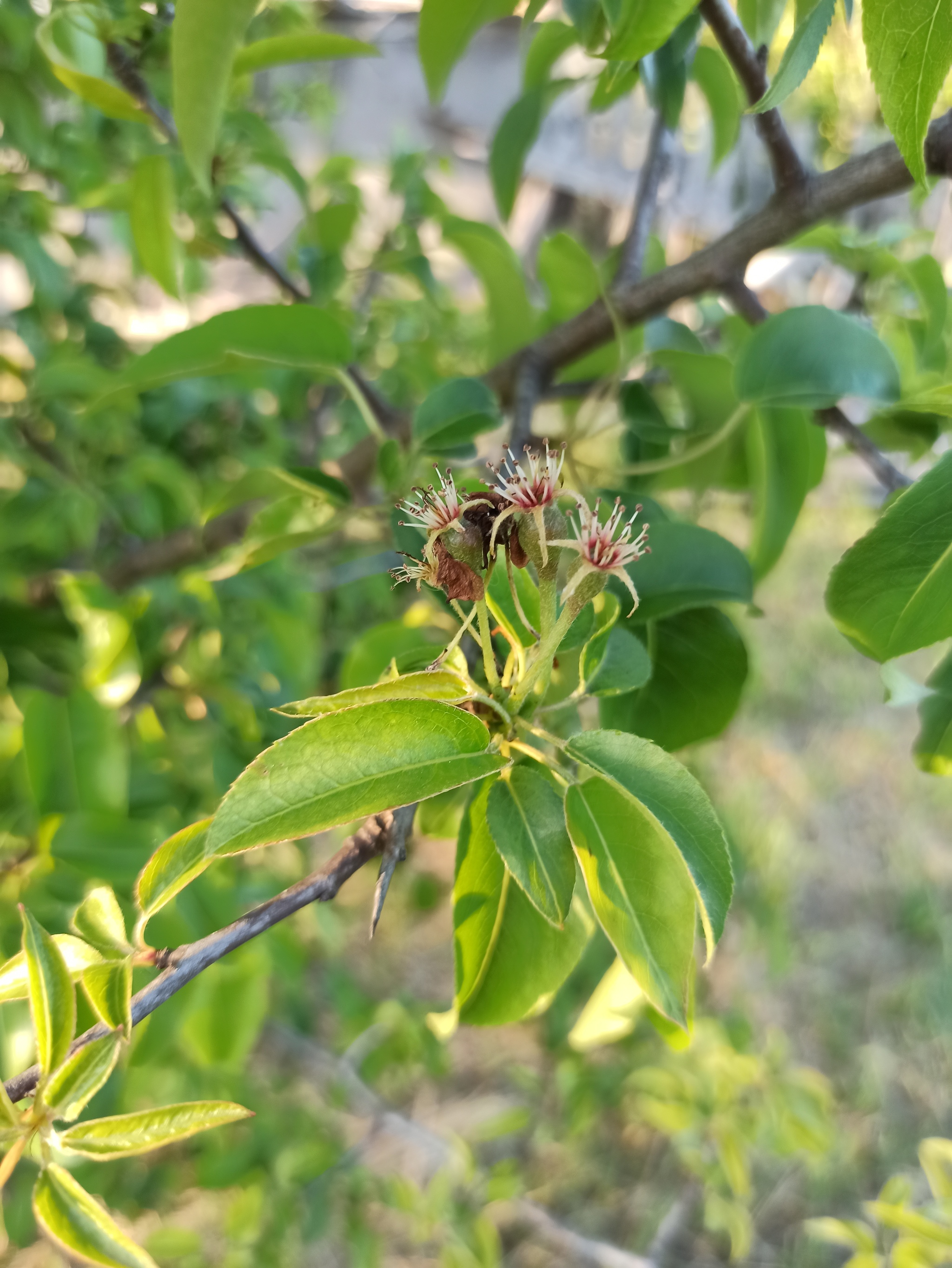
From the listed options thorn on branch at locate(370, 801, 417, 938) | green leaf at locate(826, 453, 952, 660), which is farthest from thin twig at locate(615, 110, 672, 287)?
thorn on branch at locate(370, 801, 417, 938)

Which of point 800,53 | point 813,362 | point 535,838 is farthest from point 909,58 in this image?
point 535,838

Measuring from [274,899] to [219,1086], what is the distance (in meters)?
0.80

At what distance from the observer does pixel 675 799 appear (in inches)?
8.6

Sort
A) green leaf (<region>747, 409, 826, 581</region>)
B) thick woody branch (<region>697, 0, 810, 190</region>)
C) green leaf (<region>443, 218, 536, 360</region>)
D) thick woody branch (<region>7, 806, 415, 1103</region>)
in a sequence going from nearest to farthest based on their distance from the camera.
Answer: thick woody branch (<region>7, 806, 415, 1103</region>), thick woody branch (<region>697, 0, 810, 190</region>), green leaf (<region>747, 409, 826, 581</region>), green leaf (<region>443, 218, 536, 360</region>)

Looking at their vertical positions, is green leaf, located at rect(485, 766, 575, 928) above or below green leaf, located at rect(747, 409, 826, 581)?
below

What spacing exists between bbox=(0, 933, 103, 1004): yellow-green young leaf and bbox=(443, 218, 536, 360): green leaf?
457 millimetres

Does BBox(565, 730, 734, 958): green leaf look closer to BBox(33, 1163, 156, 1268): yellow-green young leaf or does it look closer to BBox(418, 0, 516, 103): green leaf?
BBox(33, 1163, 156, 1268): yellow-green young leaf

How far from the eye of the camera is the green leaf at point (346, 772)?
19 cm

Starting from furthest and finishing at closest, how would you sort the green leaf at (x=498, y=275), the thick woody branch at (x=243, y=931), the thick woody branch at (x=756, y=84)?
the green leaf at (x=498, y=275) → the thick woody branch at (x=756, y=84) → the thick woody branch at (x=243, y=931)

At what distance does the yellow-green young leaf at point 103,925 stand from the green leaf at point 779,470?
1.02ft

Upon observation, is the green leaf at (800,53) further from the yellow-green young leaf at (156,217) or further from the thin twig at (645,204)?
the yellow-green young leaf at (156,217)

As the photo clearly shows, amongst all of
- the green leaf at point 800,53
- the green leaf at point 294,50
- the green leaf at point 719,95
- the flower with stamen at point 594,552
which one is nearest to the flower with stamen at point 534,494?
the flower with stamen at point 594,552

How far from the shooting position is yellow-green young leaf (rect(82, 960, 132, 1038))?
200 mm

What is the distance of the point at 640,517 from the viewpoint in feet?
1.19
